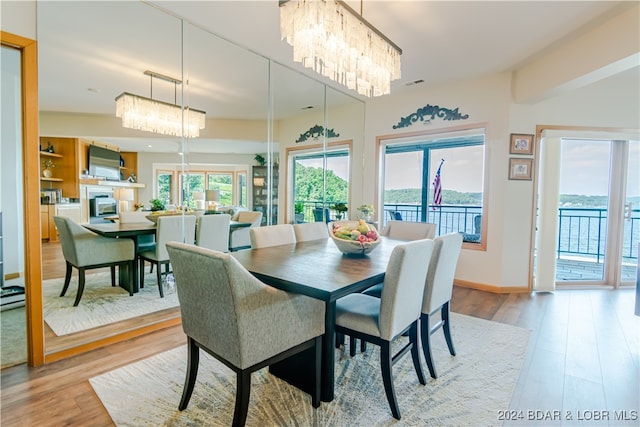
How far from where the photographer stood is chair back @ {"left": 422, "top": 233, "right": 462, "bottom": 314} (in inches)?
80.0

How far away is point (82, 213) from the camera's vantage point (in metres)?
2.67

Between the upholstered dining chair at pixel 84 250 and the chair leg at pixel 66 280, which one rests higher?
the upholstered dining chair at pixel 84 250

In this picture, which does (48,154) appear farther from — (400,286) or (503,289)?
(503,289)

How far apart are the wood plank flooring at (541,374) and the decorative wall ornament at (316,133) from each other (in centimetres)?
295

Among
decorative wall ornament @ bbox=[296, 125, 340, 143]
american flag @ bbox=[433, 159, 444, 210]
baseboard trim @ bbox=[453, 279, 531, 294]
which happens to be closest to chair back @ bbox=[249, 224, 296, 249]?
decorative wall ornament @ bbox=[296, 125, 340, 143]

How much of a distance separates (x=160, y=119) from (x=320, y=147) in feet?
7.97

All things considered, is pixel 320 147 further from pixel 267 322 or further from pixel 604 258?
pixel 604 258

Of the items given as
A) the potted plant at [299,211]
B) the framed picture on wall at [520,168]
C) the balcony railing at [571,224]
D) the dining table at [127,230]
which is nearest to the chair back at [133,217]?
the dining table at [127,230]

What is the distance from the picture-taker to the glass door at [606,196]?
4117 millimetres

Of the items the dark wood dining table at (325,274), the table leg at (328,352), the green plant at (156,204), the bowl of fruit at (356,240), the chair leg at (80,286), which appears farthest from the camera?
the green plant at (156,204)

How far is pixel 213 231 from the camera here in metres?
3.33

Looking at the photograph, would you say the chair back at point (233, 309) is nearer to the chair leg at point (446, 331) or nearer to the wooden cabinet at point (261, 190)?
the chair leg at point (446, 331)

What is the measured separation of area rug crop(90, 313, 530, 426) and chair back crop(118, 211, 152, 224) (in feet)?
4.63

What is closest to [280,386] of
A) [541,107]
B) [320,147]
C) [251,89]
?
[251,89]
